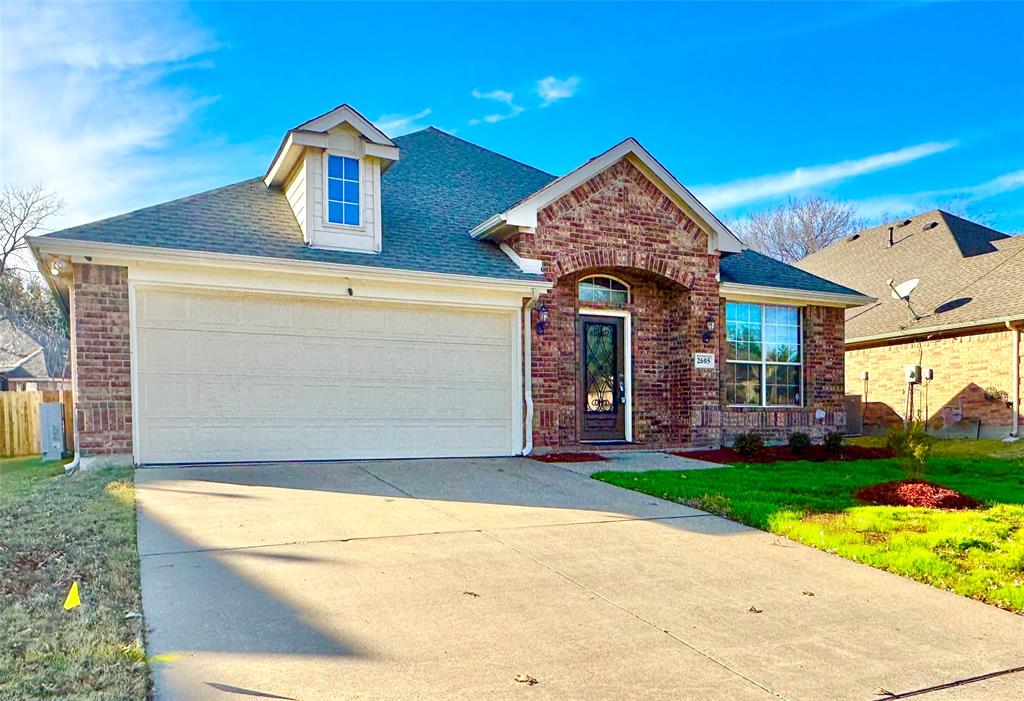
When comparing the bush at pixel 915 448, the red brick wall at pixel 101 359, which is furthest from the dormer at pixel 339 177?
the bush at pixel 915 448

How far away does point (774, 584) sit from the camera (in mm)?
4785

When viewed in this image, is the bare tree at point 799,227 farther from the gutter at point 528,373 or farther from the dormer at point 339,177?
the dormer at point 339,177

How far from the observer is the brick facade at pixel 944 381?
14789 millimetres

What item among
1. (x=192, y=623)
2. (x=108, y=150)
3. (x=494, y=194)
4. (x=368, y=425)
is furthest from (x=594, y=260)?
(x=108, y=150)

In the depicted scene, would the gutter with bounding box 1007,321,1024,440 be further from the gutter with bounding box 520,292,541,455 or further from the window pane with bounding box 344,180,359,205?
the window pane with bounding box 344,180,359,205

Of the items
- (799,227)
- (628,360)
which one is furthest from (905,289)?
(799,227)

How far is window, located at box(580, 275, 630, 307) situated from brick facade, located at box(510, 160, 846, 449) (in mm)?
142

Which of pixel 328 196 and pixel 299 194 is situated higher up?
pixel 299 194

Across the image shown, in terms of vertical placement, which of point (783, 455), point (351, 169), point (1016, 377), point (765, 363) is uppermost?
point (351, 169)

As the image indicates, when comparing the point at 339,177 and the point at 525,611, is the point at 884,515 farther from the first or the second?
the point at 339,177

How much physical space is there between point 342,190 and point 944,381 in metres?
14.2

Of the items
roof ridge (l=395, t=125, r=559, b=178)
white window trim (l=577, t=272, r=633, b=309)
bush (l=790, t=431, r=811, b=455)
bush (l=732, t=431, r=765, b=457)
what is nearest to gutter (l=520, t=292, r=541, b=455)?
white window trim (l=577, t=272, r=633, b=309)

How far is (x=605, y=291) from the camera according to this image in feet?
41.0

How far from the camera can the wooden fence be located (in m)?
14.5
